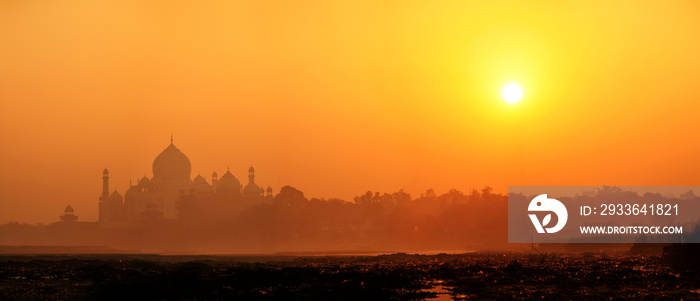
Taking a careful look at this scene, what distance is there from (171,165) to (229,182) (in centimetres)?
1197

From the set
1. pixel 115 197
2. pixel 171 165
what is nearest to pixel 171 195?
pixel 171 165

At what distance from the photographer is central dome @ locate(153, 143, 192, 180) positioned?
155625 mm

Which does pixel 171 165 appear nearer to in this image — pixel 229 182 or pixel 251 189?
pixel 229 182

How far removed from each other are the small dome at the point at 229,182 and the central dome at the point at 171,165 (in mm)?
6894

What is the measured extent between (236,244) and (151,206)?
122 feet

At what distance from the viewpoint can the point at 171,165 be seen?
510 feet

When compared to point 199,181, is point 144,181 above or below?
below

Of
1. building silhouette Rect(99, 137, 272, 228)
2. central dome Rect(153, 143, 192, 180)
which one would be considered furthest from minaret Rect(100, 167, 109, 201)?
central dome Rect(153, 143, 192, 180)

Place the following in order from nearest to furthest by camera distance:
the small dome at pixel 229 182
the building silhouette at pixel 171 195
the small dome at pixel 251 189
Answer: the building silhouette at pixel 171 195
the small dome at pixel 229 182
the small dome at pixel 251 189

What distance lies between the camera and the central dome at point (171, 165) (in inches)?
6127

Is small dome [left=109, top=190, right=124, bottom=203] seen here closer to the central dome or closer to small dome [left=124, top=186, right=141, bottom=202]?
small dome [left=124, top=186, right=141, bottom=202]

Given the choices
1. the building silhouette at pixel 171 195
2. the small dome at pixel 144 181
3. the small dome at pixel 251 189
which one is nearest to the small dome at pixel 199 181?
the building silhouette at pixel 171 195

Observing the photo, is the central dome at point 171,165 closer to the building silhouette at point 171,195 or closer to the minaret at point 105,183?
the building silhouette at point 171,195

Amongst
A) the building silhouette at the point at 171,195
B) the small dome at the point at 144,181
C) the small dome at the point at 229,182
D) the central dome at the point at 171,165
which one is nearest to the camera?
the building silhouette at the point at 171,195
